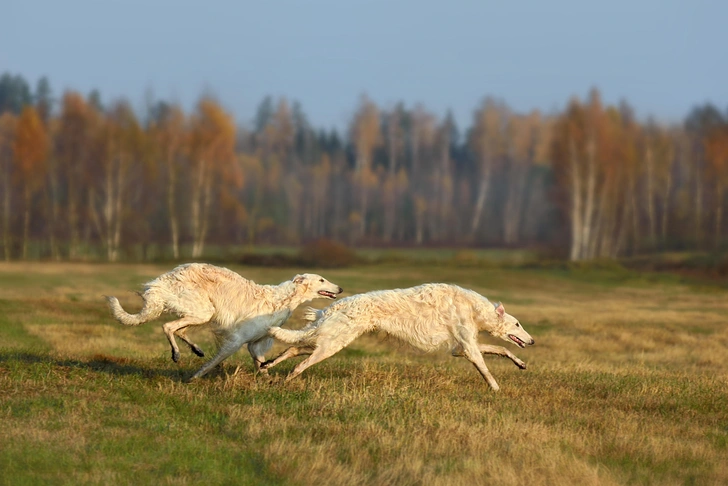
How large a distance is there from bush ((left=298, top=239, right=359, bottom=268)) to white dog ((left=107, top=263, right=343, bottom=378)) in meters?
42.7

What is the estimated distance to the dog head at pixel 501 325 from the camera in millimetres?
11461

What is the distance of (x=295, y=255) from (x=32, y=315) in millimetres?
36130

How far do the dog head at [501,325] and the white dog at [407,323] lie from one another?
0.05ft

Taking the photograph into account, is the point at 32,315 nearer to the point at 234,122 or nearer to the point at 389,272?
the point at 389,272

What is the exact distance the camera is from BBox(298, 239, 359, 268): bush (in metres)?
54.9

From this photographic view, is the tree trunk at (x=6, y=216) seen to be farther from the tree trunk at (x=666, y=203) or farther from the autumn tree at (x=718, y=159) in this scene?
the autumn tree at (x=718, y=159)

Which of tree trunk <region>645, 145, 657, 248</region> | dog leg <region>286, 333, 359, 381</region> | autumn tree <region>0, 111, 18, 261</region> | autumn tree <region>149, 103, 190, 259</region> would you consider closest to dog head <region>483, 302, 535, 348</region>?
dog leg <region>286, 333, 359, 381</region>

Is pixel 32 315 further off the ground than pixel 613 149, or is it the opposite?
pixel 613 149

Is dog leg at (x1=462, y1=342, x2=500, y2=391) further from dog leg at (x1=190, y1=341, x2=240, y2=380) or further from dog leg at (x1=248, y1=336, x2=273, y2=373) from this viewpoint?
dog leg at (x1=190, y1=341, x2=240, y2=380)

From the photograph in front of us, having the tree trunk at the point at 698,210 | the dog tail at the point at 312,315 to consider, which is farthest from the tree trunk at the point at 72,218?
the dog tail at the point at 312,315

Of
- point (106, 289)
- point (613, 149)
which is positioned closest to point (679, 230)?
point (613, 149)

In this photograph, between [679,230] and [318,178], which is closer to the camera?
[679,230]

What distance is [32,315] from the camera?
2095cm

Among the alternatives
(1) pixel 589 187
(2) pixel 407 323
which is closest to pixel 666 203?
(1) pixel 589 187
